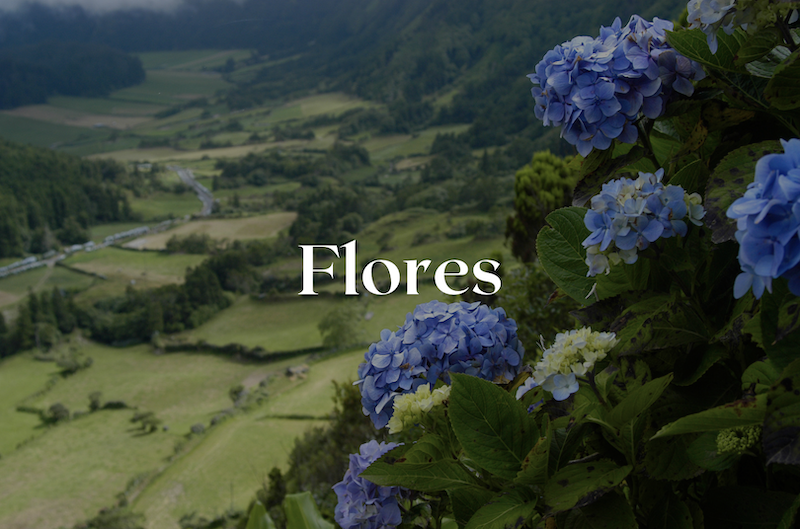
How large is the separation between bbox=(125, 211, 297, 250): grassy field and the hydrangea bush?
48680 mm

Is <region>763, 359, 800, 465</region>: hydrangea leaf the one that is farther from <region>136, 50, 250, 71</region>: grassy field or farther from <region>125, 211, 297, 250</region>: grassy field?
<region>136, 50, 250, 71</region>: grassy field

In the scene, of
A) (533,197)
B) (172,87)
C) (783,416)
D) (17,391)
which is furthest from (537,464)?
(172,87)

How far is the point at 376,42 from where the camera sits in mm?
83938

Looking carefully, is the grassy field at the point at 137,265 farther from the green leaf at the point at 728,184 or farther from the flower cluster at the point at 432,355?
the green leaf at the point at 728,184

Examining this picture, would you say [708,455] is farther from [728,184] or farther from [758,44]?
[758,44]

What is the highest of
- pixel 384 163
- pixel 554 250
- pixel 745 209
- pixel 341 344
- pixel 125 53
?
pixel 125 53

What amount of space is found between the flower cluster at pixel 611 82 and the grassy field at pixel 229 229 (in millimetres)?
48742

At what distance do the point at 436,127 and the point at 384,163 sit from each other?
38.1ft

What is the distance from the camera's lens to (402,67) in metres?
78.2

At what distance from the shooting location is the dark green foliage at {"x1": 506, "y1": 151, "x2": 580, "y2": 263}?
6.92 meters

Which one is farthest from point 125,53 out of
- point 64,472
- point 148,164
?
point 64,472

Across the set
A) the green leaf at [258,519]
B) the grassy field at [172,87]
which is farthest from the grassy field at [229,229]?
the green leaf at [258,519]

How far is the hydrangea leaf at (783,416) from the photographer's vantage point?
1.73ft

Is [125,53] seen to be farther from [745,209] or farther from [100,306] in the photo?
[745,209]
